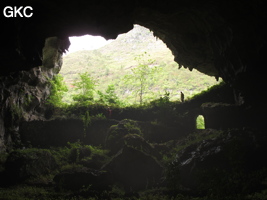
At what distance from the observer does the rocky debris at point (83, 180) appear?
1295cm

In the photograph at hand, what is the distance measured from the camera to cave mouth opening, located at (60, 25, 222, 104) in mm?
67562

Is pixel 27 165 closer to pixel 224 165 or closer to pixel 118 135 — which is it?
pixel 118 135

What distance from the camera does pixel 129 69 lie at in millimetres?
84500

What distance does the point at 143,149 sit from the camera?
1698 centimetres

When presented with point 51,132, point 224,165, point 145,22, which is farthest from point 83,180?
point 145,22

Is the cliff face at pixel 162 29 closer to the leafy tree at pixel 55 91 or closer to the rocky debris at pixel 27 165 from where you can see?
the rocky debris at pixel 27 165

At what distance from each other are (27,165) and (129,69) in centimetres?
7250

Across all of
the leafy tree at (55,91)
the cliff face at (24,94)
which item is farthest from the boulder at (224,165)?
the leafy tree at (55,91)

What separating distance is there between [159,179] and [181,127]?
9.40 m

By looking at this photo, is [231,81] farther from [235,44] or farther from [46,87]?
[46,87]

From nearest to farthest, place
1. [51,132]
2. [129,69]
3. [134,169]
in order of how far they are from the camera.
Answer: [134,169] → [51,132] → [129,69]

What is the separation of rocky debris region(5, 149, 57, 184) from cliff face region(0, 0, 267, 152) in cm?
284

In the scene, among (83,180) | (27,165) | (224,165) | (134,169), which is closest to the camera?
(224,165)

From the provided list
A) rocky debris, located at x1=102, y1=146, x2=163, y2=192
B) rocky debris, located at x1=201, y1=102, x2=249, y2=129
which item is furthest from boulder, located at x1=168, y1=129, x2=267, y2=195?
rocky debris, located at x1=201, y1=102, x2=249, y2=129
